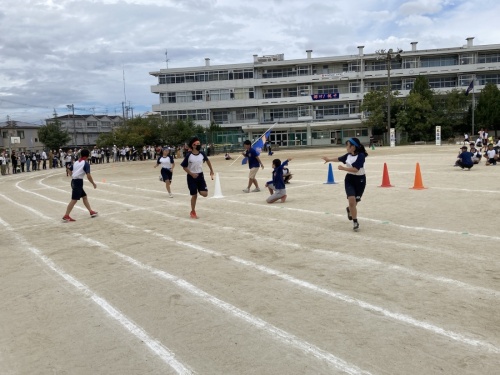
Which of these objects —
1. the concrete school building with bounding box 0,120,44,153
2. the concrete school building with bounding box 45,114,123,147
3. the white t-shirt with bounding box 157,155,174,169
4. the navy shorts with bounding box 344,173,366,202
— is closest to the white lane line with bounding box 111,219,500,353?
the navy shorts with bounding box 344,173,366,202

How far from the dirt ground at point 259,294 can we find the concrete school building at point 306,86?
58853 millimetres

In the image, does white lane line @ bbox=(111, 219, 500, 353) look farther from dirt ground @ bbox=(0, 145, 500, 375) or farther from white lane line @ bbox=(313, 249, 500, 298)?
white lane line @ bbox=(313, 249, 500, 298)

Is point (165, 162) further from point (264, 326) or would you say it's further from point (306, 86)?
point (306, 86)

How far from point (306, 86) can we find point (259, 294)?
224ft

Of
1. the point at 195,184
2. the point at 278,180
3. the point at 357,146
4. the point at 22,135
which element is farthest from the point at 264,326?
the point at 22,135

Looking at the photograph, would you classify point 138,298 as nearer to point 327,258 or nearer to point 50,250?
point 327,258

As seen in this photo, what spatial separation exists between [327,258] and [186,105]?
6956 centimetres

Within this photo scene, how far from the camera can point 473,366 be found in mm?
3416

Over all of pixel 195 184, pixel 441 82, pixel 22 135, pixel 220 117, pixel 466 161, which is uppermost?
pixel 441 82

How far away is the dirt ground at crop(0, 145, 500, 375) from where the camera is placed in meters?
3.71

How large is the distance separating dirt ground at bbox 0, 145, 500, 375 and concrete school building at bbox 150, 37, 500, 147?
5885 cm

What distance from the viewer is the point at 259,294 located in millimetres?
5176

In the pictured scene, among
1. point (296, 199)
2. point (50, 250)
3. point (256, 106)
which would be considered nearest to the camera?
point (50, 250)

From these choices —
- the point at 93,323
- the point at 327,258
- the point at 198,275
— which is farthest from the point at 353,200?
the point at 93,323
